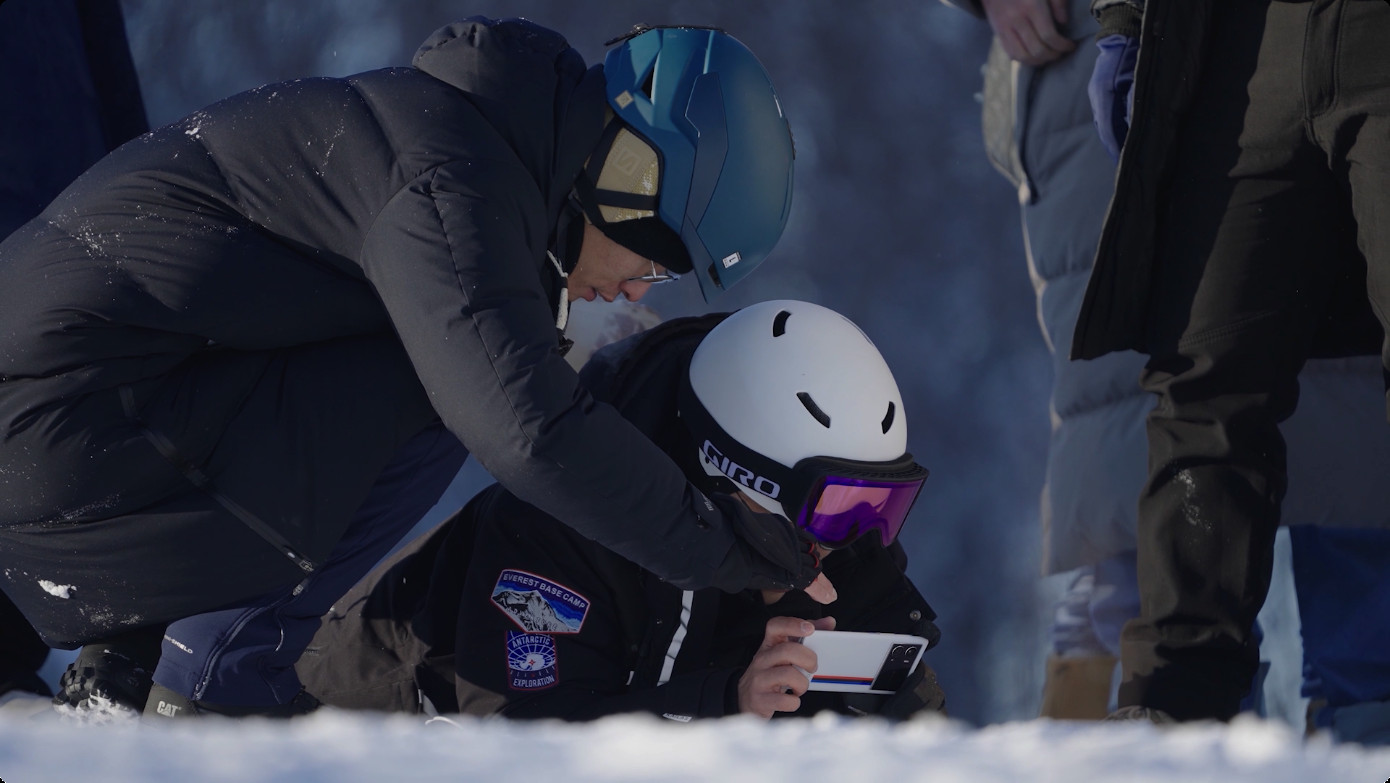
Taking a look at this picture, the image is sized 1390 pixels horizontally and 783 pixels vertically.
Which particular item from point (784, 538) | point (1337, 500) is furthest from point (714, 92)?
point (1337, 500)

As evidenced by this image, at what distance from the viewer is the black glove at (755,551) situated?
4.91 feet

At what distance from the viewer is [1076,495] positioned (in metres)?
2.62

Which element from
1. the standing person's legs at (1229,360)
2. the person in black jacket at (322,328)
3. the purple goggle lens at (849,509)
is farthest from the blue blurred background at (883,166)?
the person in black jacket at (322,328)

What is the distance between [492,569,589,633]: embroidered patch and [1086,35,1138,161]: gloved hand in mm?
1261

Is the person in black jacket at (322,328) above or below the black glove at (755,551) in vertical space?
above

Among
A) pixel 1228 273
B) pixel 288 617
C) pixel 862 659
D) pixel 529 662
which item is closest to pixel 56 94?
pixel 288 617

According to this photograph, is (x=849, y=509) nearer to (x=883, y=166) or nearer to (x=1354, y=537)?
(x=1354, y=537)

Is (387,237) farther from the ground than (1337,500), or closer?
farther from the ground

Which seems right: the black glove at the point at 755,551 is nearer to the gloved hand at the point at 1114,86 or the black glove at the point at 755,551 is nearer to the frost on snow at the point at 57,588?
the frost on snow at the point at 57,588

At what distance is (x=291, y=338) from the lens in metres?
1.44

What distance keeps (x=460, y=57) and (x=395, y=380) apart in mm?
421

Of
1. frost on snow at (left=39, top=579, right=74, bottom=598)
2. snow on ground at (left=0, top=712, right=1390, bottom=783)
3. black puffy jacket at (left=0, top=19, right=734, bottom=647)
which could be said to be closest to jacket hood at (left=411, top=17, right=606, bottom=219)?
black puffy jacket at (left=0, top=19, right=734, bottom=647)

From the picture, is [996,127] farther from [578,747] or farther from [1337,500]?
[578,747]

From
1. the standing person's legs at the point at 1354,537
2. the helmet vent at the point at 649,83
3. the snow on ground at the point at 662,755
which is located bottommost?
the standing person's legs at the point at 1354,537
